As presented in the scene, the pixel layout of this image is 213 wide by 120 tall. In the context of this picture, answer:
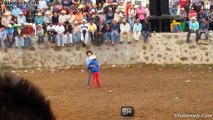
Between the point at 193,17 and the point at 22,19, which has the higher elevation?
the point at 22,19

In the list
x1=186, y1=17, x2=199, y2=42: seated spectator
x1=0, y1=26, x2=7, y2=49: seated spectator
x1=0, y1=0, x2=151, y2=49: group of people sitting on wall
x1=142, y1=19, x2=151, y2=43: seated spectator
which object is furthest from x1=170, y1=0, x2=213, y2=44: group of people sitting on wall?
x1=0, y1=26, x2=7, y2=49: seated spectator

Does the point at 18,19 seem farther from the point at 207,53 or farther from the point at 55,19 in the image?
the point at 207,53

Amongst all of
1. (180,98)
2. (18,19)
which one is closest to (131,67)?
(18,19)

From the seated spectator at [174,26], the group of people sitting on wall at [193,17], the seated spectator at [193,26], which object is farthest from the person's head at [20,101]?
the seated spectator at [174,26]

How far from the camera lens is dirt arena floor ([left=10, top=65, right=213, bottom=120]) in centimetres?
1190

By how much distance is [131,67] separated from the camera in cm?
2203

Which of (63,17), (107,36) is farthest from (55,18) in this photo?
(107,36)

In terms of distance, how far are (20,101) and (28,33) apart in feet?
72.0

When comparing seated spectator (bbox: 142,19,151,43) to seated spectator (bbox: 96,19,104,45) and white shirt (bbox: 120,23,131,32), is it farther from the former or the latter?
seated spectator (bbox: 96,19,104,45)

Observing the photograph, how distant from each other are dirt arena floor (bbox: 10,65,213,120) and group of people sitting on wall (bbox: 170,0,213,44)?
192cm

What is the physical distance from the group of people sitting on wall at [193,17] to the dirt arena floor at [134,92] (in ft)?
6.29

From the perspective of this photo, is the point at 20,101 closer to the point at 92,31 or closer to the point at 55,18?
the point at 92,31

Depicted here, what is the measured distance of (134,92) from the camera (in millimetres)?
15289

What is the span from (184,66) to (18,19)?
860 centimetres
